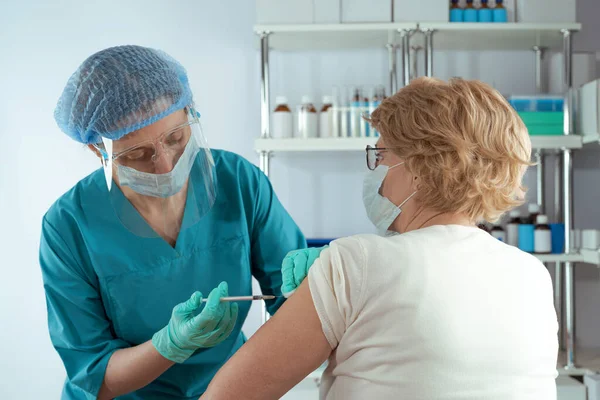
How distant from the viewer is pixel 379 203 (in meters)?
1.08

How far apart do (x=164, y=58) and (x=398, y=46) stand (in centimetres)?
151

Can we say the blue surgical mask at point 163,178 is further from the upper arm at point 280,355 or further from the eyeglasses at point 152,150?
the upper arm at point 280,355

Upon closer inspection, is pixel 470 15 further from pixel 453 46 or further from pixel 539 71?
pixel 539 71

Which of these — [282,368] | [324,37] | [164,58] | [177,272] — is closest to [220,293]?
[177,272]

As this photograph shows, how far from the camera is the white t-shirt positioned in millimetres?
768

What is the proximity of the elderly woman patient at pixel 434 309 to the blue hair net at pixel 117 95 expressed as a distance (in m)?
0.51

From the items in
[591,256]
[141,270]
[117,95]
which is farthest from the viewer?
[591,256]

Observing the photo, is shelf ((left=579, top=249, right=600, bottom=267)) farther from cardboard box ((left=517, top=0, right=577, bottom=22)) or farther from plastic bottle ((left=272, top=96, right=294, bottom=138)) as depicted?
plastic bottle ((left=272, top=96, right=294, bottom=138))

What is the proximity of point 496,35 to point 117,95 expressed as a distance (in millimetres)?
1687

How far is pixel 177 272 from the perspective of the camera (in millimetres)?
1291

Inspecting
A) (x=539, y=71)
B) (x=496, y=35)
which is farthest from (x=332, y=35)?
(x=539, y=71)

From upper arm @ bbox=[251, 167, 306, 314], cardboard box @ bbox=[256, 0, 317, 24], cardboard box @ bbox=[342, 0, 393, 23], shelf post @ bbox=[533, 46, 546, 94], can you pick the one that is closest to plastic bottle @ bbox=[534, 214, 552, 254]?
shelf post @ bbox=[533, 46, 546, 94]

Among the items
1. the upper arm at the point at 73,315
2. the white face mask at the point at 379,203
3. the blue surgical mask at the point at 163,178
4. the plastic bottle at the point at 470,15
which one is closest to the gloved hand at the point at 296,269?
the white face mask at the point at 379,203

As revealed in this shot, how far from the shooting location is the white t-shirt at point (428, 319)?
768 millimetres
